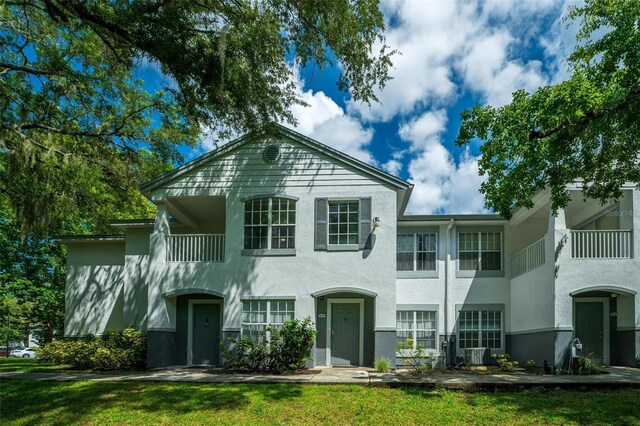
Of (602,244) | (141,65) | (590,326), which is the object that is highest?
(141,65)

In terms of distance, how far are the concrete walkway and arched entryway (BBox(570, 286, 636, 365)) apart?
870 mm

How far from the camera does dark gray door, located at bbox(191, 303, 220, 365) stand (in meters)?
15.6

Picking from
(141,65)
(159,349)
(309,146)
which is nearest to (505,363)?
(309,146)

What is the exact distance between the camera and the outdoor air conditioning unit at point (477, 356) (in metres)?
16.1

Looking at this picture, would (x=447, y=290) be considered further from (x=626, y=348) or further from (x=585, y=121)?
(x=585, y=121)

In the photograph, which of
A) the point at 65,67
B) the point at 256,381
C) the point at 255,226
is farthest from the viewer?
the point at 255,226

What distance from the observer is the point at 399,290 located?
56.2 ft

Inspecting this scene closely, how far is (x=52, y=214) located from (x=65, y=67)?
4.32m

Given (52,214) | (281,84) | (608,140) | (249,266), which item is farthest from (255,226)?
(608,140)

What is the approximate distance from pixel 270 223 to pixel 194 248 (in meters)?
→ 2.64

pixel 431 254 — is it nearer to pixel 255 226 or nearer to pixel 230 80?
pixel 255 226

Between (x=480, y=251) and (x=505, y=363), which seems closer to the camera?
(x=505, y=363)

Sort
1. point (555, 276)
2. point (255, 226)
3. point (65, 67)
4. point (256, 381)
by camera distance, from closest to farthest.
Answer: point (256, 381) → point (555, 276) → point (65, 67) → point (255, 226)

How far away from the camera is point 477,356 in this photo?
642 inches
